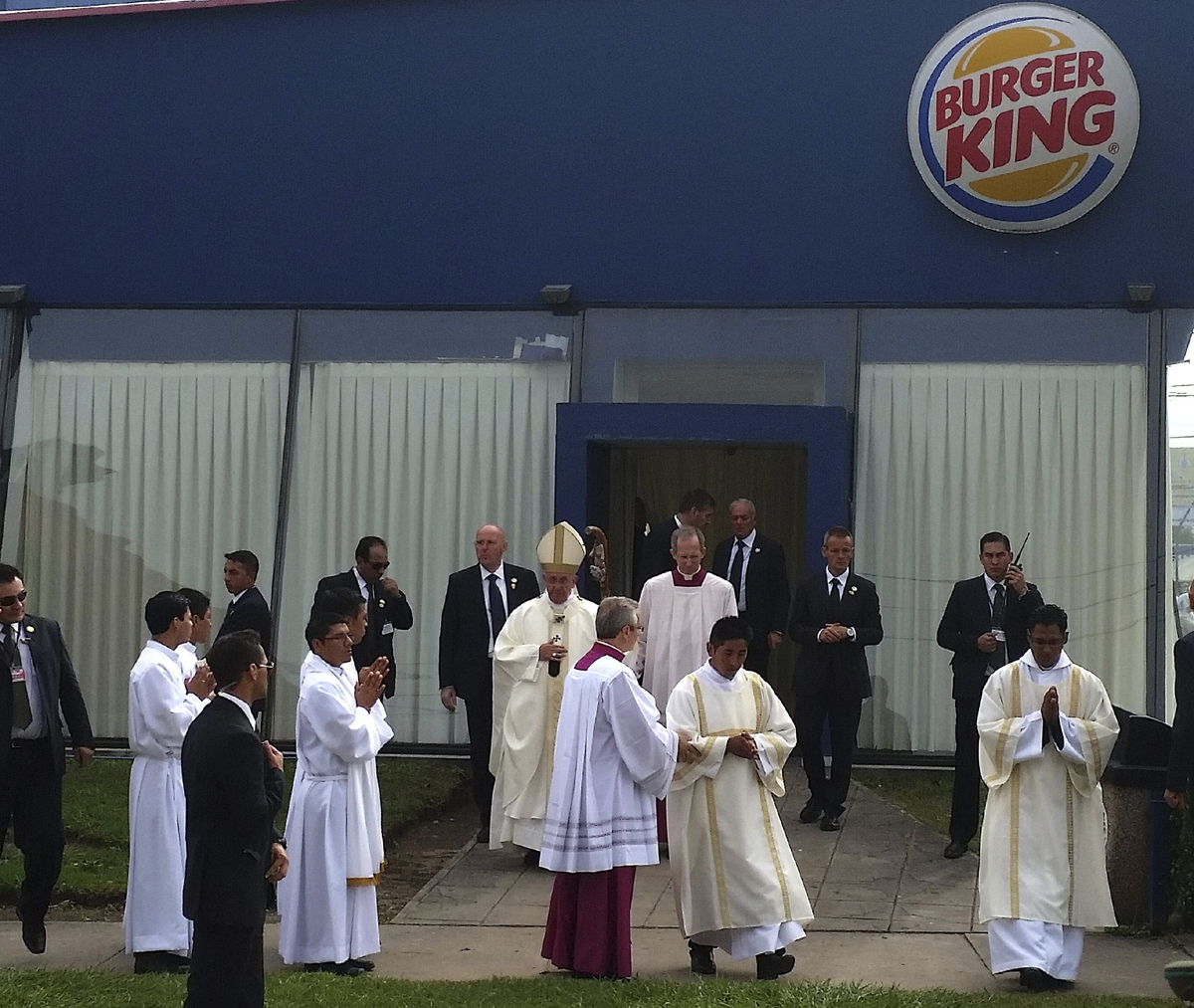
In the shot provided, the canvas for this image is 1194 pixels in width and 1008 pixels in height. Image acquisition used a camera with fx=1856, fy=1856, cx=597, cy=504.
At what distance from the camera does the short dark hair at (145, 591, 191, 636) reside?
27.6 feet

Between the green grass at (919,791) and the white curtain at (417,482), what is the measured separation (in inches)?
113

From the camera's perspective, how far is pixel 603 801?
26.4 feet

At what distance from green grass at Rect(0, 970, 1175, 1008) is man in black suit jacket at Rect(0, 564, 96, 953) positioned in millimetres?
730

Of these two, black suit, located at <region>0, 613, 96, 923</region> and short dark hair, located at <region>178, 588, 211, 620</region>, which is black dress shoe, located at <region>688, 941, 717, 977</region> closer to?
short dark hair, located at <region>178, 588, 211, 620</region>

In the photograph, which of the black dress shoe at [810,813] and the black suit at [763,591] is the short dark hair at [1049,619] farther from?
the black suit at [763,591]

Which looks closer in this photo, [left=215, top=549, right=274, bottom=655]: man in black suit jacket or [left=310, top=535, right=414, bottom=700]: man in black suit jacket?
[left=215, top=549, right=274, bottom=655]: man in black suit jacket

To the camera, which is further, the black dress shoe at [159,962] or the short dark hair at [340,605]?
the black dress shoe at [159,962]

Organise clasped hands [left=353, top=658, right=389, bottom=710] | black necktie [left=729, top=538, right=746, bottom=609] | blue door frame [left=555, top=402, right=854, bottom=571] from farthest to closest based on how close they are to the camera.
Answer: blue door frame [left=555, top=402, right=854, bottom=571] → black necktie [left=729, top=538, right=746, bottom=609] → clasped hands [left=353, top=658, right=389, bottom=710]

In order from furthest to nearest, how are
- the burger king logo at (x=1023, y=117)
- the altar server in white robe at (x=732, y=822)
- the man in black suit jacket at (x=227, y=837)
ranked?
the burger king logo at (x=1023, y=117) < the altar server in white robe at (x=732, y=822) < the man in black suit jacket at (x=227, y=837)

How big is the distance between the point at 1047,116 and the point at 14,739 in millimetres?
Answer: 8130

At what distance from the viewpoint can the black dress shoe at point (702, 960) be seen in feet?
27.2

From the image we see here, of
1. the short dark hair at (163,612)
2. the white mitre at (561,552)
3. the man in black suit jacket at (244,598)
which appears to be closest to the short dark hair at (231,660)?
the short dark hair at (163,612)

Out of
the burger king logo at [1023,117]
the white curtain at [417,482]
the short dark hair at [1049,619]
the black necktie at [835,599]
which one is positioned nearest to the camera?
the short dark hair at [1049,619]

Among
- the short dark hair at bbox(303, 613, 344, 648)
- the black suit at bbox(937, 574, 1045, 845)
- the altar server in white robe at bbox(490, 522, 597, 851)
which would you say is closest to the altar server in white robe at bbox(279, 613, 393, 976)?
the short dark hair at bbox(303, 613, 344, 648)
